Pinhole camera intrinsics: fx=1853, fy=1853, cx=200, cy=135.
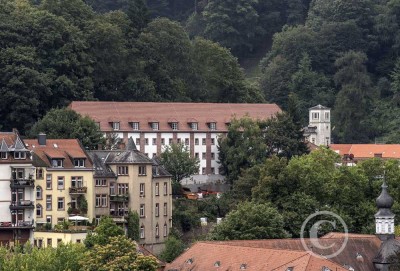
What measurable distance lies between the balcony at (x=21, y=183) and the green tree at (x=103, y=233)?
9.42 meters

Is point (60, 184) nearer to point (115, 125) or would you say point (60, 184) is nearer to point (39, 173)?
point (39, 173)

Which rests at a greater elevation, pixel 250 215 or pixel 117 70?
pixel 117 70

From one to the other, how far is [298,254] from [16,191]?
94.9 ft

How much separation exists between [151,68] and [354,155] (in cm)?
2155

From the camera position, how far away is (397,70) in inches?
7835

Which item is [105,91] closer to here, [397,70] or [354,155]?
[354,155]

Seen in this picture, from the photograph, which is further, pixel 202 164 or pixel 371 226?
pixel 202 164

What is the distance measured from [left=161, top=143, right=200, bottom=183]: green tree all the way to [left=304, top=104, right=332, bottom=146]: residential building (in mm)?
31255

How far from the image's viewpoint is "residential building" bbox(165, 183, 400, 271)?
105438 millimetres

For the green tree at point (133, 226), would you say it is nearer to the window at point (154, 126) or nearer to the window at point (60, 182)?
the window at point (60, 182)

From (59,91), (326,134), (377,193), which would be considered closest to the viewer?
(377,193)

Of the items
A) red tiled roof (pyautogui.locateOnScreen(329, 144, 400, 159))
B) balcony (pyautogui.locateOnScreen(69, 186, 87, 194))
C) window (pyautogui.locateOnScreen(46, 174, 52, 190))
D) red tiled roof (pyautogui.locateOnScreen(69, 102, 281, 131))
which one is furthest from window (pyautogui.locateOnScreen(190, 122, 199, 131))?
window (pyautogui.locateOnScreen(46, 174, 52, 190))

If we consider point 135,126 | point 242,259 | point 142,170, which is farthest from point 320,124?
point 242,259

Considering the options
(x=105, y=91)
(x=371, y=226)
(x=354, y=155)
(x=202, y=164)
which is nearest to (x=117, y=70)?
(x=105, y=91)
